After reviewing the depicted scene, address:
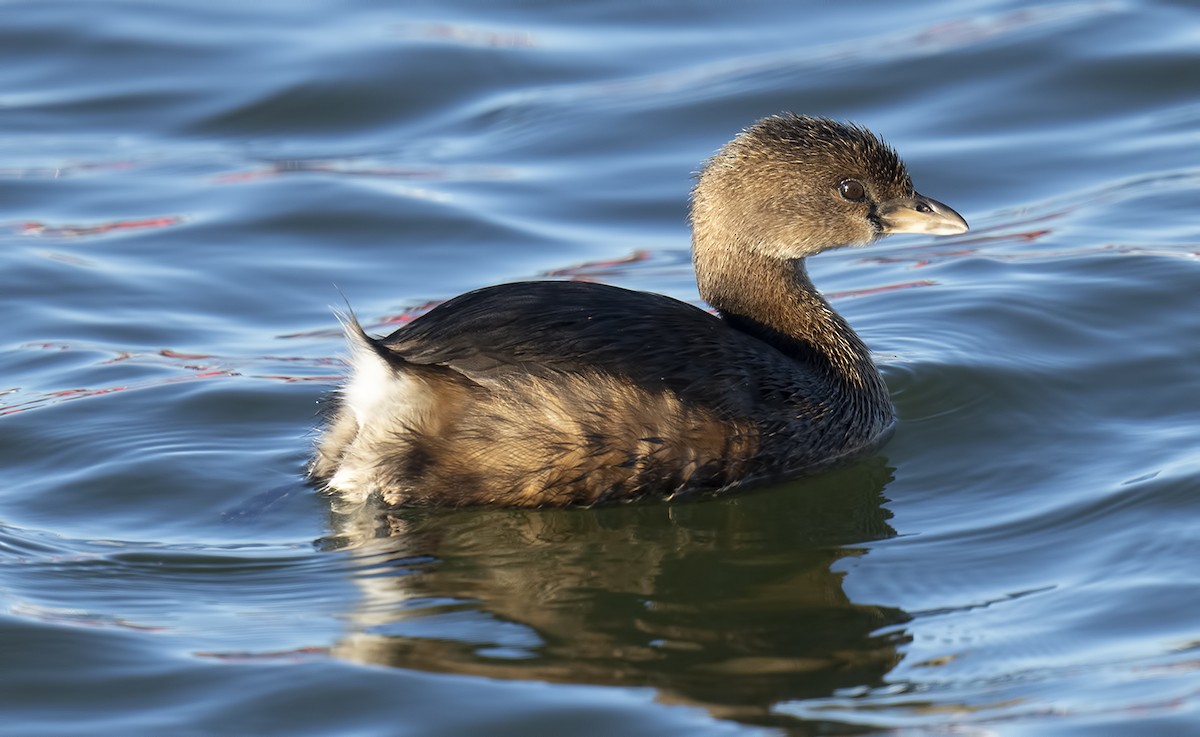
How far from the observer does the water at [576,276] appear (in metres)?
4.95

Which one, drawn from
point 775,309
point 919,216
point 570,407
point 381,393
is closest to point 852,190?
point 919,216

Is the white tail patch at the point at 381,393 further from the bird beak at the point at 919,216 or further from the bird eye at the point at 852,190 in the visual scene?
the bird beak at the point at 919,216

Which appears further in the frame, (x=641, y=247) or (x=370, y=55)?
(x=370, y=55)

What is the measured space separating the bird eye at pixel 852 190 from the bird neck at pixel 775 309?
1.03 ft

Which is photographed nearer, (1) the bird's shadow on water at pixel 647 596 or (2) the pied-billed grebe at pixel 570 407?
(1) the bird's shadow on water at pixel 647 596

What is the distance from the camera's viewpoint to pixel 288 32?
40.1 ft

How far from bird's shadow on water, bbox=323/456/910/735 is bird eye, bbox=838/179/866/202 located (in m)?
1.03

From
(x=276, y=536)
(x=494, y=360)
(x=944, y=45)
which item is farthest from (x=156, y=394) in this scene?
(x=944, y=45)

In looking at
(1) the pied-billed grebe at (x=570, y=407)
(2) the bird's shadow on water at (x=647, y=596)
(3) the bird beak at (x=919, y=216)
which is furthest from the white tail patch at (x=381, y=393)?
(3) the bird beak at (x=919, y=216)

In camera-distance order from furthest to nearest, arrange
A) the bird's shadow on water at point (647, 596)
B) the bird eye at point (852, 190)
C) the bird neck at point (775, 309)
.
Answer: the bird eye at point (852, 190), the bird neck at point (775, 309), the bird's shadow on water at point (647, 596)

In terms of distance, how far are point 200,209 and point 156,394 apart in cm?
279

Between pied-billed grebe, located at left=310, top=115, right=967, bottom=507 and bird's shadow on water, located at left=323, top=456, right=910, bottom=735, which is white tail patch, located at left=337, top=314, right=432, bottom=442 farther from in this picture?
bird's shadow on water, located at left=323, top=456, right=910, bottom=735

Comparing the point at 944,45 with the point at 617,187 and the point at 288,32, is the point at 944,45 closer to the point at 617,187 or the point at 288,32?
the point at 617,187

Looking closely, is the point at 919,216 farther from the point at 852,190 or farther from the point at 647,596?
the point at 647,596
